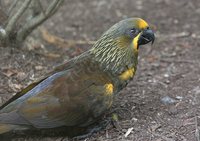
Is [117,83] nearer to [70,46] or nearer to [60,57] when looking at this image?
[60,57]

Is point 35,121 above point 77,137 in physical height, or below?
above

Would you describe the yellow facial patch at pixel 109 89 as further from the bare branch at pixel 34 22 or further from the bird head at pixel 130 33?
the bare branch at pixel 34 22

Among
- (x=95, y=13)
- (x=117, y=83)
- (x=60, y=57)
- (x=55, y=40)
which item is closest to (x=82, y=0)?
(x=95, y=13)

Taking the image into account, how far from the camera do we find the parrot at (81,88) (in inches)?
211

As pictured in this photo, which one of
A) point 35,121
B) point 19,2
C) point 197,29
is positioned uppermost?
point 19,2

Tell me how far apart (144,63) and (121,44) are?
1.84m

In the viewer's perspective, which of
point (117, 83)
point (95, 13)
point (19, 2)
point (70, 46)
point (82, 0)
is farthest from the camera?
point (82, 0)

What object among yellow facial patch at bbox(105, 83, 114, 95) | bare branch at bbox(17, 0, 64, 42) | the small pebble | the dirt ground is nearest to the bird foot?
the dirt ground

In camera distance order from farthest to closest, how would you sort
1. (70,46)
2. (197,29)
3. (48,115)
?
(197,29) → (70,46) → (48,115)

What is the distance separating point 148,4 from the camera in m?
10.1

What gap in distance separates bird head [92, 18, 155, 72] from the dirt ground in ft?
2.15

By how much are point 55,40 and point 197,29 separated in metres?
2.55

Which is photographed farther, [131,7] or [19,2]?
[131,7]

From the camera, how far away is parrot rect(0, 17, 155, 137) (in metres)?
5.37
